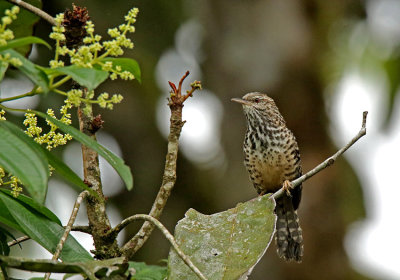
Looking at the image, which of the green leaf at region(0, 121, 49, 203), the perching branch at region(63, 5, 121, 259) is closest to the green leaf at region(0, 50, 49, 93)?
the green leaf at region(0, 121, 49, 203)

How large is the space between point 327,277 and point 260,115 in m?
3.06

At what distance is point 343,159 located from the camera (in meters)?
8.46

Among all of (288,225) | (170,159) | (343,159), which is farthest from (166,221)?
(170,159)

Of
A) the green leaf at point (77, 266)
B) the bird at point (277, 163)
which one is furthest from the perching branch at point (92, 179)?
the bird at point (277, 163)

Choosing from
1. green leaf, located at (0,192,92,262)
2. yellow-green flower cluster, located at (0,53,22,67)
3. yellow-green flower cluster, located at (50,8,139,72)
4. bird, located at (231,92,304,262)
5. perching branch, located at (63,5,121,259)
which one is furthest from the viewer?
bird, located at (231,92,304,262)

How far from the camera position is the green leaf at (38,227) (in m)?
1.83

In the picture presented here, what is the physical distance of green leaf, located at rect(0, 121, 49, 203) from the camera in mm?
1400

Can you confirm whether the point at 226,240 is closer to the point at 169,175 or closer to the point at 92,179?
the point at 169,175

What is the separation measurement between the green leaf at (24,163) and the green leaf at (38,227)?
40cm

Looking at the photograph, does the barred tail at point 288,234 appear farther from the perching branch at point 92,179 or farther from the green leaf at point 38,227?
the green leaf at point 38,227

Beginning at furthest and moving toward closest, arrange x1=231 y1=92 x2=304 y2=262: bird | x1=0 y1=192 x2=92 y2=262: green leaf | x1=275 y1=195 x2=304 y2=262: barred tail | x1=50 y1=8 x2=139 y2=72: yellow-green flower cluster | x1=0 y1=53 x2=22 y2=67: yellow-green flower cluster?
x1=275 y1=195 x2=304 y2=262: barred tail
x1=231 y1=92 x2=304 y2=262: bird
x1=0 y1=192 x2=92 y2=262: green leaf
x1=50 y1=8 x2=139 y2=72: yellow-green flower cluster
x1=0 y1=53 x2=22 y2=67: yellow-green flower cluster

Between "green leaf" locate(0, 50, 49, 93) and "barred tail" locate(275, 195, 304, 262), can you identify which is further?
"barred tail" locate(275, 195, 304, 262)

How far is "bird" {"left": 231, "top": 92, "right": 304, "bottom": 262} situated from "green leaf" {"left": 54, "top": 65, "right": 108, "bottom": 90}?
3.79 meters

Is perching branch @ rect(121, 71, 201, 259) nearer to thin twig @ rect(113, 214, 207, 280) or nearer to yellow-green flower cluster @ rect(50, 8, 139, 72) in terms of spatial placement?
thin twig @ rect(113, 214, 207, 280)
